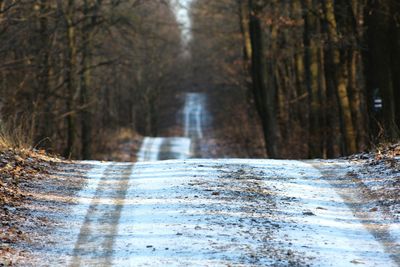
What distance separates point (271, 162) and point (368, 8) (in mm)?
6849

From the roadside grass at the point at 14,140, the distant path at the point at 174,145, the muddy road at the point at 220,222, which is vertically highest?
the roadside grass at the point at 14,140

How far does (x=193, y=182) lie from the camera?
9.28 meters

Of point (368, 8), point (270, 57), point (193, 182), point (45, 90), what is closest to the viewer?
point (193, 182)

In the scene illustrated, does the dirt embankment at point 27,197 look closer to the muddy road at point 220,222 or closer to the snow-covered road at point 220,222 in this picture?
the muddy road at point 220,222

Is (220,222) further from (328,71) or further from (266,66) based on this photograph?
(266,66)

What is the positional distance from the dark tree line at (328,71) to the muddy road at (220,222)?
138 inches

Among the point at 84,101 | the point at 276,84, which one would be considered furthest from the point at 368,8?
the point at 276,84

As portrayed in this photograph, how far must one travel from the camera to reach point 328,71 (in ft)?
77.3

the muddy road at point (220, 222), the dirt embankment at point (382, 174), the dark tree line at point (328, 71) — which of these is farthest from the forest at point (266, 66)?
the muddy road at point (220, 222)

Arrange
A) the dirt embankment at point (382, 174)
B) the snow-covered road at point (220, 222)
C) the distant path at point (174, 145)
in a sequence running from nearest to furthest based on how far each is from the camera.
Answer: the snow-covered road at point (220, 222)
the dirt embankment at point (382, 174)
the distant path at point (174, 145)

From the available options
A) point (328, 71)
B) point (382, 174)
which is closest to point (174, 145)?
point (328, 71)

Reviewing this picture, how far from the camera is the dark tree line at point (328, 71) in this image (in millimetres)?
14961

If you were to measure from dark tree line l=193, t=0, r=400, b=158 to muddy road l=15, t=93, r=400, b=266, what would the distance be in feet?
11.5

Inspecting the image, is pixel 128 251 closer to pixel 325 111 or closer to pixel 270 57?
pixel 325 111
